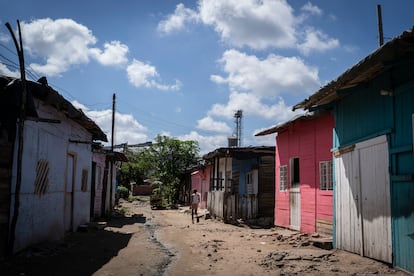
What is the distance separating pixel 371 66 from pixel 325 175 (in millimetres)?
6352

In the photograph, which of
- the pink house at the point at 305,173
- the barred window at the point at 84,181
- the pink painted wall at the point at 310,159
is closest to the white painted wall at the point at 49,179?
the barred window at the point at 84,181

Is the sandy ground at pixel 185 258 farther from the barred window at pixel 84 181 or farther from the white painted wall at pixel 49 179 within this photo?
the barred window at pixel 84 181

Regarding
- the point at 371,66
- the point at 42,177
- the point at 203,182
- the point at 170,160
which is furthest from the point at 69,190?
the point at 170,160

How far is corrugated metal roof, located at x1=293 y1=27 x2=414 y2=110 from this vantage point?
529 centimetres

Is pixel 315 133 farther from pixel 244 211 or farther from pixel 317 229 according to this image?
pixel 244 211

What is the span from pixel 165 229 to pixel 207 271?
8.00 metres

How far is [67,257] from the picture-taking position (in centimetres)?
844

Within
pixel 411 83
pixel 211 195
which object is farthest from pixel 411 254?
pixel 211 195

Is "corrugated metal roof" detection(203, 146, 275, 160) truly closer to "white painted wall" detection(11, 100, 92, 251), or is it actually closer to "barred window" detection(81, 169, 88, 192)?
"barred window" detection(81, 169, 88, 192)

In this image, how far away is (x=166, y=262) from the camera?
8.38m

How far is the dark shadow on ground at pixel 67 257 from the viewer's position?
22.9 ft

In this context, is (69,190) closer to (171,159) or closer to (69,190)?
(69,190)

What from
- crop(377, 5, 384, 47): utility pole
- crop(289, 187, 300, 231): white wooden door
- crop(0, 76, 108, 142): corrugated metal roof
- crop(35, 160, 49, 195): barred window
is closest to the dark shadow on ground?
crop(35, 160, 49, 195): barred window

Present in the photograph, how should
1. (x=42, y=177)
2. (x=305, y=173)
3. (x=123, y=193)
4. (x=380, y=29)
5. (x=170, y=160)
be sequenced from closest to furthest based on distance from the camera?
(x=42, y=177) → (x=305, y=173) → (x=380, y=29) → (x=170, y=160) → (x=123, y=193)
